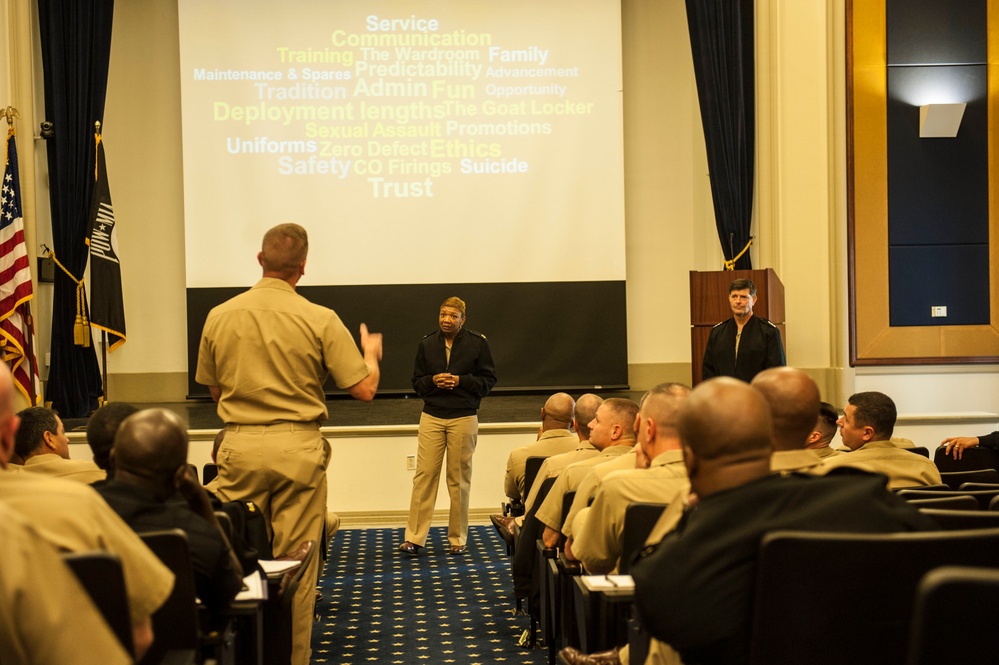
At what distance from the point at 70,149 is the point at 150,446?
745cm

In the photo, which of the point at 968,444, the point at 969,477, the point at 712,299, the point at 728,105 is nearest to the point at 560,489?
the point at 969,477

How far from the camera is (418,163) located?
9.42m

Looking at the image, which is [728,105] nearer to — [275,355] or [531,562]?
[531,562]

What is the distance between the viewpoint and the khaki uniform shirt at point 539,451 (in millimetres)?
5035

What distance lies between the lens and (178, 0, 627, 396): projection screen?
9336 mm

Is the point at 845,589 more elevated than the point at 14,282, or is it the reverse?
the point at 14,282

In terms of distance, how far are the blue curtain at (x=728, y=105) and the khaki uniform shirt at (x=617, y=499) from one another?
639 centimetres

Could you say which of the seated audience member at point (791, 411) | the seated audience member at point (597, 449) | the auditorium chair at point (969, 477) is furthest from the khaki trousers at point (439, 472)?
the seated audience member at point (791, 411)

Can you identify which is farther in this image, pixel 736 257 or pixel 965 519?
pixel 736 257

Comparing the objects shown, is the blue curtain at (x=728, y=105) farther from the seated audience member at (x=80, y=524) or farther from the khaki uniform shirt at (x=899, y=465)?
the seated audience member at (x=80, y=524)

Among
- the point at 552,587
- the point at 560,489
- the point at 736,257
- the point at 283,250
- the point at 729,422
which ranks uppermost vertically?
the point at 736,257

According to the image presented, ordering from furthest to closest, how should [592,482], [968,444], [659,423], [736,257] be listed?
[736,257] → [968,444] → [592,482] → [659,423]

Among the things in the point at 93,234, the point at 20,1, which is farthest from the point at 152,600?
the point at 20,1

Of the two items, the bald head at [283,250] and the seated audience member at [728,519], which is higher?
the bald head at [283,250]
